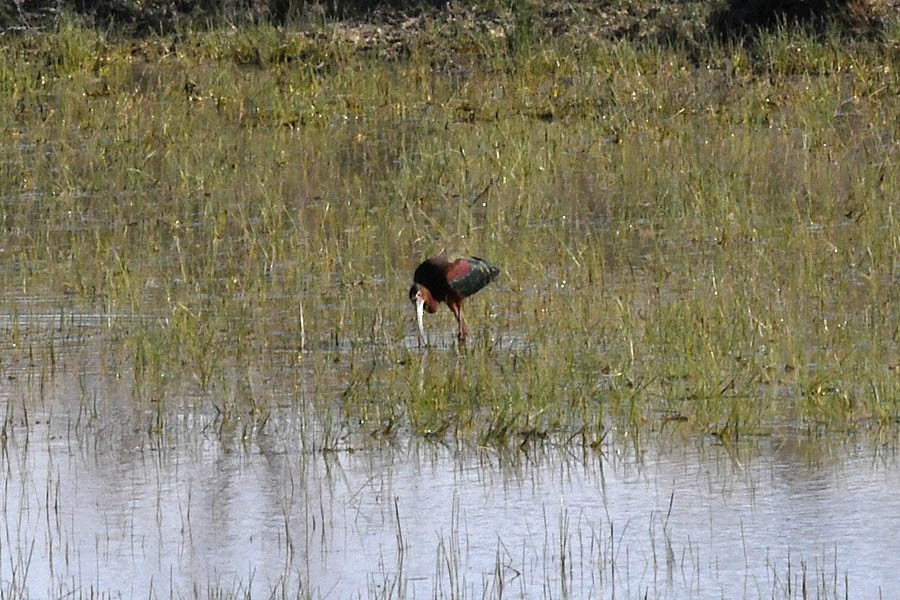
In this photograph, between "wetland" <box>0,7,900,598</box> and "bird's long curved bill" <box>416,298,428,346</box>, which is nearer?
"wetland" <box>0,7,900,598</box>

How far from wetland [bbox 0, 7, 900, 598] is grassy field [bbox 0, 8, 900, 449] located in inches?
1.3

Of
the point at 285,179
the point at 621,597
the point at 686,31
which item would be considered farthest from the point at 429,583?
the point at 686,31

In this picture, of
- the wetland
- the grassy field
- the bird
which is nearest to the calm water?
the wetland

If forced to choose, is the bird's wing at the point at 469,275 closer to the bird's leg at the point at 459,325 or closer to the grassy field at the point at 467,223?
the bird's leg at the point at 459,325

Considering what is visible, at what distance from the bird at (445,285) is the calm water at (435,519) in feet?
4.70

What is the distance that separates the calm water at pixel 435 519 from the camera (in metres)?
5.53

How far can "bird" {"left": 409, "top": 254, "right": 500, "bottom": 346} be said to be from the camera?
8.55 metres

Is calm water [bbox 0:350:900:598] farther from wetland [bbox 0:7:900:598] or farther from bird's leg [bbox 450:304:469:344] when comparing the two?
bird's leg [bbox 450:304:469:344]

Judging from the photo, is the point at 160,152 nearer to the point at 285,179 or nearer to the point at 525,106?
the point at 285,179

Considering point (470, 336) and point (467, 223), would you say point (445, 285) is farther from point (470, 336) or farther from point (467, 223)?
point (467, 223)

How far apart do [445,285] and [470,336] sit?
9.8 inches

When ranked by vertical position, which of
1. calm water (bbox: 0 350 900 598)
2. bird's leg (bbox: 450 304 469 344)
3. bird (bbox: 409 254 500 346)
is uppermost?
bird (bbox: 409 254 500 346)

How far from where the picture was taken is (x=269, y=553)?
5.83 m

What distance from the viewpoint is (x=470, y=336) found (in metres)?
8.48
